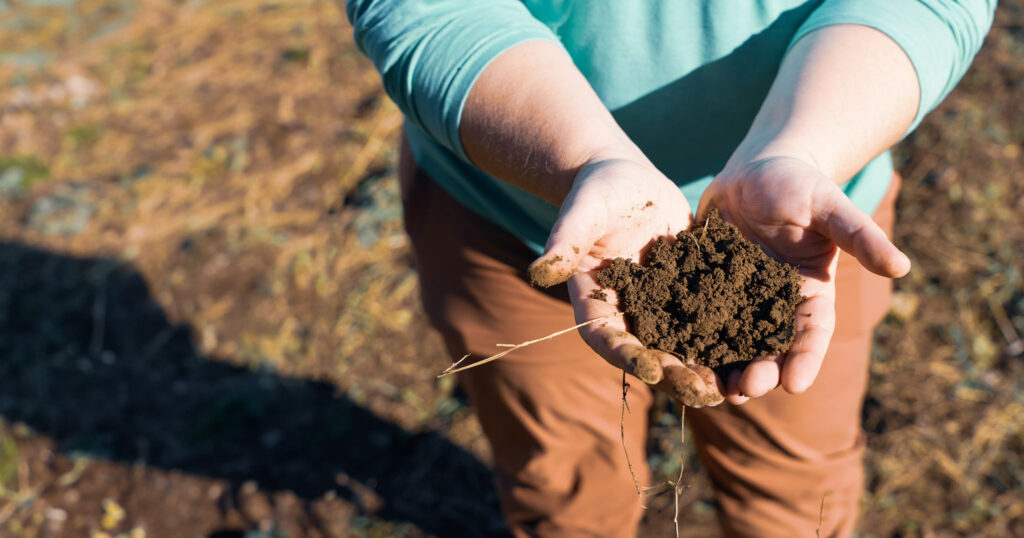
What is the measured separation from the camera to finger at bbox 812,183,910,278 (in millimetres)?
1223

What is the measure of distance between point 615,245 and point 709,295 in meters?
0.21

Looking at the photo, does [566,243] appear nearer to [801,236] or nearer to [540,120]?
[540,120]

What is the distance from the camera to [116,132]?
465 cm

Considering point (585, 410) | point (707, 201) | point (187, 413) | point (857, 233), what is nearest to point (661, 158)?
point (707, 201)

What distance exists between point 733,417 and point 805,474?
0.83ft

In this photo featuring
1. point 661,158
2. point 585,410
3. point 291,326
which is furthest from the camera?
point 291,326

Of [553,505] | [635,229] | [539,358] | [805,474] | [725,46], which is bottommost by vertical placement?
[553,505]

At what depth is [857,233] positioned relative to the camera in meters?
1.26

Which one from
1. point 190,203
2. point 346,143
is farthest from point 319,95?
point 190,203

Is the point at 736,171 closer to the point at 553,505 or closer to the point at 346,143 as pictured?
the point at 553,505

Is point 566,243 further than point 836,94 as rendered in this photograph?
No

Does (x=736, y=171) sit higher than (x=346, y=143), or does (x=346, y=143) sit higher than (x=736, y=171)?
(x=736, y=171)

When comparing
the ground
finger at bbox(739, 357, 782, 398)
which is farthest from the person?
the ground

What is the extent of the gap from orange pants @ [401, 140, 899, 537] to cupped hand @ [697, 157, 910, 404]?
0.25m
